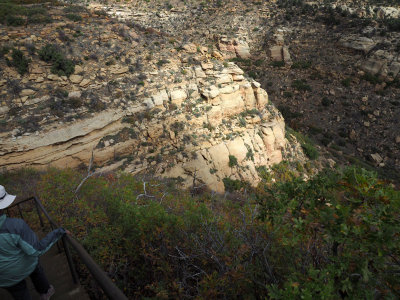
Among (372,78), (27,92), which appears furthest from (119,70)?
(372,78)

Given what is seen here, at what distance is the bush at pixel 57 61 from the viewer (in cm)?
1102

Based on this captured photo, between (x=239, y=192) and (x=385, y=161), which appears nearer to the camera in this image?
(x=239, y=192)

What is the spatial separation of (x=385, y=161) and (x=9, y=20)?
2911cm

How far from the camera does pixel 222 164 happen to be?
13375mm

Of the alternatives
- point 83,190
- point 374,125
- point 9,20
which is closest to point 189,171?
point 83,190

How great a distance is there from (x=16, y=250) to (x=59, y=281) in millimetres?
1113

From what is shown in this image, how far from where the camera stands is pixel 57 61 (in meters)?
11.1

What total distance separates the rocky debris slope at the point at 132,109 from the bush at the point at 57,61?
0.25m

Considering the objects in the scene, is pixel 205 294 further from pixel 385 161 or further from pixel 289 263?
pixel 385 161

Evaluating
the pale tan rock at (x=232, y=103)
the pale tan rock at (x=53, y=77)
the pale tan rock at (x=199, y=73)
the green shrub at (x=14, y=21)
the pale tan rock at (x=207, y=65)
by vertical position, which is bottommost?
the pale tan rock at (x=232, y=103)

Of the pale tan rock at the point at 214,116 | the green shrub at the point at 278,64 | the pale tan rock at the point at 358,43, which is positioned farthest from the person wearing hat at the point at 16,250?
the pale tan rock at the point at 358,43

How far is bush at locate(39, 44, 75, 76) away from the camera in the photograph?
36.2 ft

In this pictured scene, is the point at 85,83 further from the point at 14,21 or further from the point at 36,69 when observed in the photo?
the point at 14,21

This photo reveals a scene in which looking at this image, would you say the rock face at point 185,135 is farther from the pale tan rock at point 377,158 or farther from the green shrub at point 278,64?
the green shrub at point 278,64
